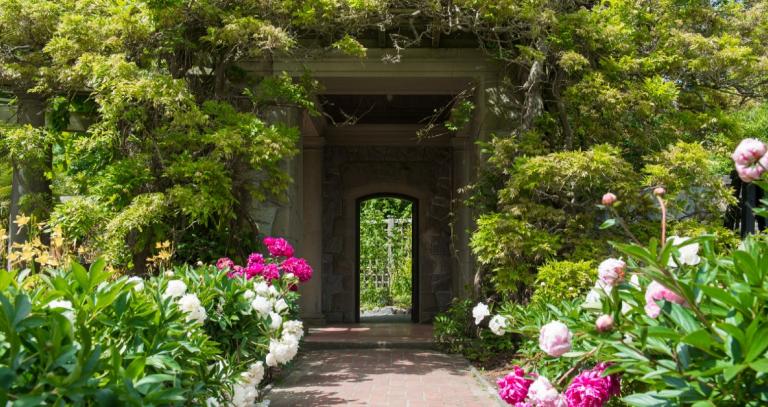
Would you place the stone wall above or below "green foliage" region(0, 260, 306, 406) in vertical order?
above

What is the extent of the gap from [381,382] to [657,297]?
4549 millimetres

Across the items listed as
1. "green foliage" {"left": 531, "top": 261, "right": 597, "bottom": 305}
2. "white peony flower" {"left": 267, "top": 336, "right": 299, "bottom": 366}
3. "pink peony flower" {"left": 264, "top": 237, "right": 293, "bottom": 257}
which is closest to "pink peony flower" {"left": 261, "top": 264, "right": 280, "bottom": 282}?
"pink peony flower" {"left": 264, "top": 237, "right": 293, "bottom": 257}

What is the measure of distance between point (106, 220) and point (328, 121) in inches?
206

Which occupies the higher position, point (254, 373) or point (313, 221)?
point (313, 221)

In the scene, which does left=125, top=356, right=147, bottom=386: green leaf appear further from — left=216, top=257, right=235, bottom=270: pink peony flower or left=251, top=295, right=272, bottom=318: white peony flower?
left=216, top=257, right=235, bottom=270: pink peony flower

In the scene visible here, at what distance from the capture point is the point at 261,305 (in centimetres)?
358

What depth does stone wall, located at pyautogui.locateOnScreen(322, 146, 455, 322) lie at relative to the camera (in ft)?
37.6

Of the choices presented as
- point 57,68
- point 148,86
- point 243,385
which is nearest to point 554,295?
point 243,385

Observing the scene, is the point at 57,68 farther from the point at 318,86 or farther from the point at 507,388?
the point at 507,388

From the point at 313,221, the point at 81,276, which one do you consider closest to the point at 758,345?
the point at 81,276

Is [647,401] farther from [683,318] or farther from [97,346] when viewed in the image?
[97,346]

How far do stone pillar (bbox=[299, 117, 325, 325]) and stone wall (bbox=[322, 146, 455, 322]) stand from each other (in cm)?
32

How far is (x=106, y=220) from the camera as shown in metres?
6.34

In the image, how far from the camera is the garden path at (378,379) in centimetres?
503
